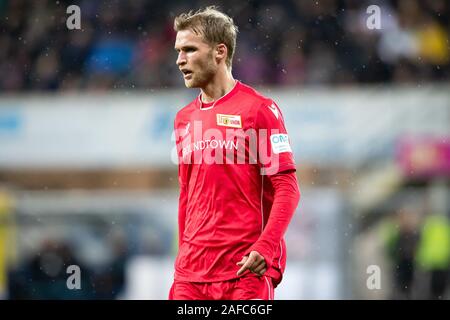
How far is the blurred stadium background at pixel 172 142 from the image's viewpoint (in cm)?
1300

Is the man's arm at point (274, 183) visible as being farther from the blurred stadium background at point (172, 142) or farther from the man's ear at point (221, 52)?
the blurred stadium background at point (172, 142)

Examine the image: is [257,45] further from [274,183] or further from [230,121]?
[274,183]

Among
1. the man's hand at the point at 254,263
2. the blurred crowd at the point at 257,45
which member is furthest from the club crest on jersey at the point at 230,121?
the blurred crowd at the point at 257,45

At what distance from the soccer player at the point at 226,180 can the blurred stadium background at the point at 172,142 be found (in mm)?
7178

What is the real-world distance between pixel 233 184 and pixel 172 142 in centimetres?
898

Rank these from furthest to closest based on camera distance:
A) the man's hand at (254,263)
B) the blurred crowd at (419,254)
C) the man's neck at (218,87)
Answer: the blurred crowd at (419,254)
the man's neck at (218,87)
the man's hand at (254,263)

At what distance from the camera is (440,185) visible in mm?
14086

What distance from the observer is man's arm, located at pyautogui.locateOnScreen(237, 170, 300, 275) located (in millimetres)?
4875

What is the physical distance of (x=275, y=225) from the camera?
4949 mm

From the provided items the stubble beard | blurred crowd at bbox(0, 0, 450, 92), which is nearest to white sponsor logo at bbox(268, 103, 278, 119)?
the stubble beard

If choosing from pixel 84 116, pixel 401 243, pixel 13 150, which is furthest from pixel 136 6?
pixel 401 243
